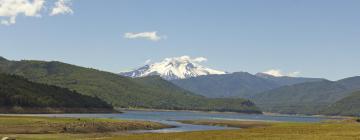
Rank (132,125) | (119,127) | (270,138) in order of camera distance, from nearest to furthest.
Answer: (270,138) < (119,127) < (132,125)

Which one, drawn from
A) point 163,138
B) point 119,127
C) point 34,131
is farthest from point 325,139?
point 119,127

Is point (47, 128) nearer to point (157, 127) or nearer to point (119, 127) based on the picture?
point (119, 127)

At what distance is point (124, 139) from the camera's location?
8450 centimetres


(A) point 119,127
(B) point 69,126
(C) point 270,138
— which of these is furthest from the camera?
(A) point 119,127

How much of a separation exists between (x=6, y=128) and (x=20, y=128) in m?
3.18

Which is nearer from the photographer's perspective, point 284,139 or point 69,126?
point 284,139

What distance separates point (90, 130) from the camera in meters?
126

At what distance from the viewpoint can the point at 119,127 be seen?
139 meters

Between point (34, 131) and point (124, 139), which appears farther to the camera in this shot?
point (34, 131)

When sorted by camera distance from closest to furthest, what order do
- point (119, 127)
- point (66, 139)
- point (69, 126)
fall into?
1. point (66, 139)
2. point (69, 126)
3. point (119, 127)

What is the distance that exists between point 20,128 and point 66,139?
73.6 feet

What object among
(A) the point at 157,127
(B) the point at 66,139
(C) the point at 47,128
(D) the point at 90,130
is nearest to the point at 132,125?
(A) the point at 157,127

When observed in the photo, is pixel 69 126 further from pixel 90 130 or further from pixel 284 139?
pixel 284 139

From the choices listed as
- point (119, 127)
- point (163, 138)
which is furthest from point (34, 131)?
point (163, 138)
